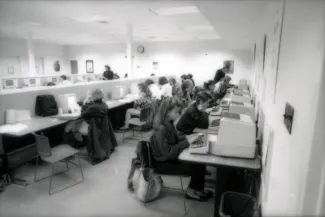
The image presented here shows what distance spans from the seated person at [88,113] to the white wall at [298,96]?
240cm

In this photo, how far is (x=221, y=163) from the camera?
1769 millimetres

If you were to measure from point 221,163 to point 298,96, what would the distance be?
99cm

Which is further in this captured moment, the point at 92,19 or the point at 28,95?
the point at 92,19

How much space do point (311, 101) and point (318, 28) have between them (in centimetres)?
24

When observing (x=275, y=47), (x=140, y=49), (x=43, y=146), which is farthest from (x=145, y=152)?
(x=140, y=49)

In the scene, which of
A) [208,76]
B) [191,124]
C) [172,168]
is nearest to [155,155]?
[172,168]

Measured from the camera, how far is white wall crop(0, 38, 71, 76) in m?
8.63

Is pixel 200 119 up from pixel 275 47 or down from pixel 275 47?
down

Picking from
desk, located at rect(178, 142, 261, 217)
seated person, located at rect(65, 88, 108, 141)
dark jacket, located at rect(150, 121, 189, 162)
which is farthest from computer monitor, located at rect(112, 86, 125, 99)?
desk, located at rect(178, 142, 261, 217)

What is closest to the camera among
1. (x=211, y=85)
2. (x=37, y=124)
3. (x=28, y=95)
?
(x=37, y=124)

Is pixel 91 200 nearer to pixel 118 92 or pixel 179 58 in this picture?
pixel 118 92

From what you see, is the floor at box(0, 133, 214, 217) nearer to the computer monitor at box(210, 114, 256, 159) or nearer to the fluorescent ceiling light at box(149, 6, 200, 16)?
the computer monitor at box(210, 114, 256, 159)

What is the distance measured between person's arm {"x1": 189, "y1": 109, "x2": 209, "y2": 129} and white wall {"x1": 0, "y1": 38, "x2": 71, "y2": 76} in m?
8.55

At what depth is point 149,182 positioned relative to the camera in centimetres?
225
